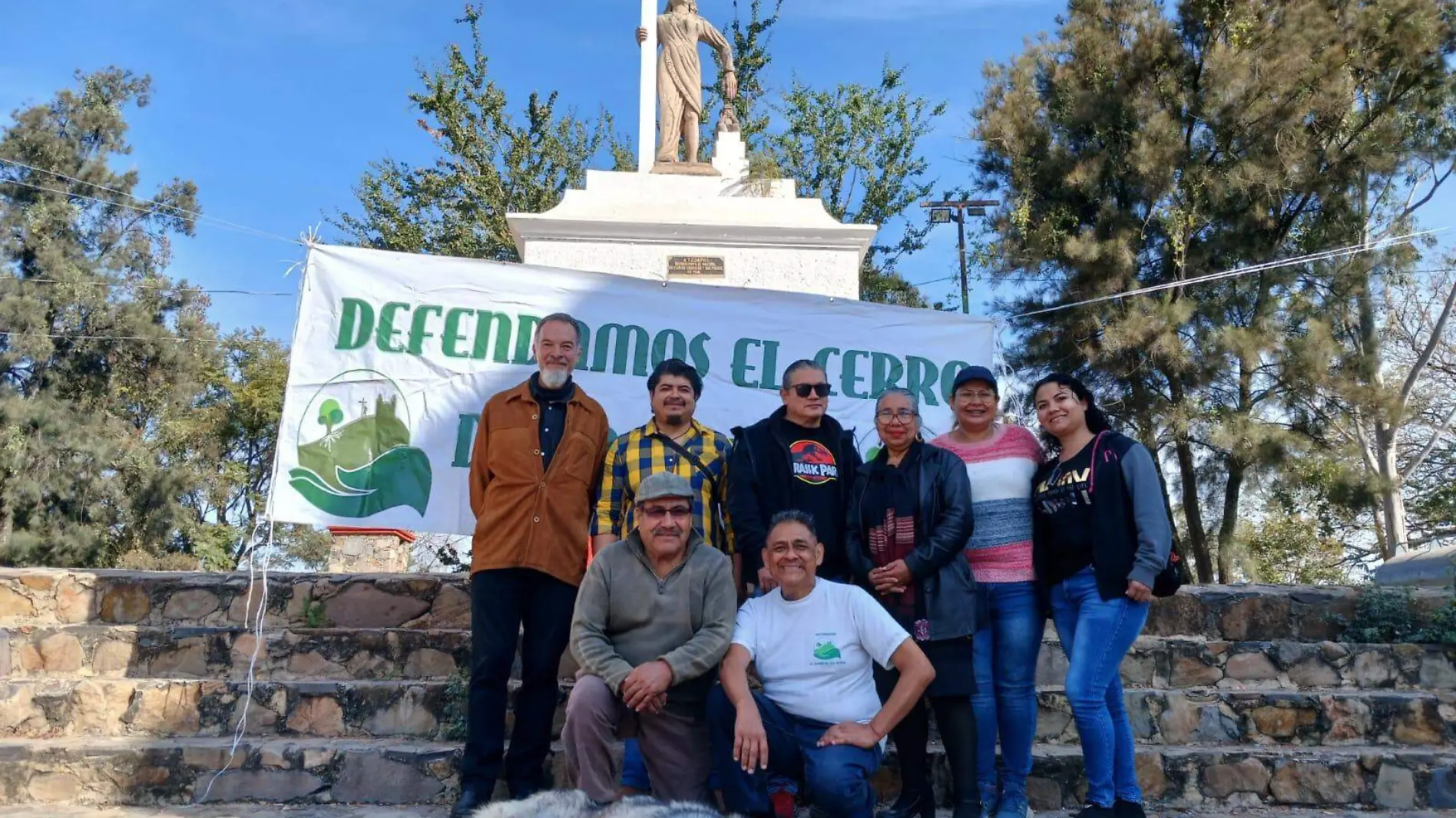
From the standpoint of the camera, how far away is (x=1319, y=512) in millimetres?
17031

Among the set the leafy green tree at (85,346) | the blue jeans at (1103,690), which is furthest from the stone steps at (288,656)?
the leafy green tree at (85,346)

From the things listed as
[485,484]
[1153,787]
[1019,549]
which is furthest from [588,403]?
[1153,787]

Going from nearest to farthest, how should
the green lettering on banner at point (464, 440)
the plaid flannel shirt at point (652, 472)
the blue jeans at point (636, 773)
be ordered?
the blue jeans at point (636, 773), the plaid flannel shirt at point (652, 472), the green lettering on banner at point (464, 440)

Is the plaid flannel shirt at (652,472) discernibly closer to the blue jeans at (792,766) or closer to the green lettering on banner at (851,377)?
the blue jeans at (792,766)

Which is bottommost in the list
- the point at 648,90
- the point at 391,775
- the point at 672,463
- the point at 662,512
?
the point at 391,775

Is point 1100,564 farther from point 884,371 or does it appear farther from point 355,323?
point 355,323

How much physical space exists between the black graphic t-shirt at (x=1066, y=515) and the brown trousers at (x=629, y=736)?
4.57 feet

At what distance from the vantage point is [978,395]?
3.93 m

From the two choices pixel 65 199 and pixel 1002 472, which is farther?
pixel 65 199

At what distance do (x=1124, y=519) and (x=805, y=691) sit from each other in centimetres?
127

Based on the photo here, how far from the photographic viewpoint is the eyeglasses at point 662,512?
3.50 meters

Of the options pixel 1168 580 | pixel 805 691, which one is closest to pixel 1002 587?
pixel 1168 580

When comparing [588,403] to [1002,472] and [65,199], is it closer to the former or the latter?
[1002,472]

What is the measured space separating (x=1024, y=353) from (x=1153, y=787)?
42.7 ft
